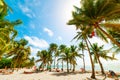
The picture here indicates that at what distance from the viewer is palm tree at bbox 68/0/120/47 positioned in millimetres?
13377

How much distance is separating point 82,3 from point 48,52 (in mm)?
40483

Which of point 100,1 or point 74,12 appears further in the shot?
point 74,12

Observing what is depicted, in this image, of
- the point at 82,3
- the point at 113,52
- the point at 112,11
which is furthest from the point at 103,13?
the point at 113,52

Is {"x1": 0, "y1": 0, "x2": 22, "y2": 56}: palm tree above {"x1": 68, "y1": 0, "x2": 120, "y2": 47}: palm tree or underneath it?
underneath

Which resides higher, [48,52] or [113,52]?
[48,52]

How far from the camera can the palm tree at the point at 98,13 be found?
1338 centimetres

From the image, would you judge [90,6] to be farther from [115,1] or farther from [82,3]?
[115,1]

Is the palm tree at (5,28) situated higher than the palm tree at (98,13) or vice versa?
the palm tree at (98,13)

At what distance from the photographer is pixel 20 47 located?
3975 centimetres

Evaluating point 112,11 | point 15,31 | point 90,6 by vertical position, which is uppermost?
point 90,6

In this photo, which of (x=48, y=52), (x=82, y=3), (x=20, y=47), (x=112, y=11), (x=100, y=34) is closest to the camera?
(x=112, y=11)

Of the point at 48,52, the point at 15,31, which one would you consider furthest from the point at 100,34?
the point at 48,52

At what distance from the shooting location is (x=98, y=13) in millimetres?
14594

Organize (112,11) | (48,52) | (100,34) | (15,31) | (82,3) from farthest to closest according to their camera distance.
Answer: (48,52) < (100,34) < (82,3) < (15,31) < (112,11)
